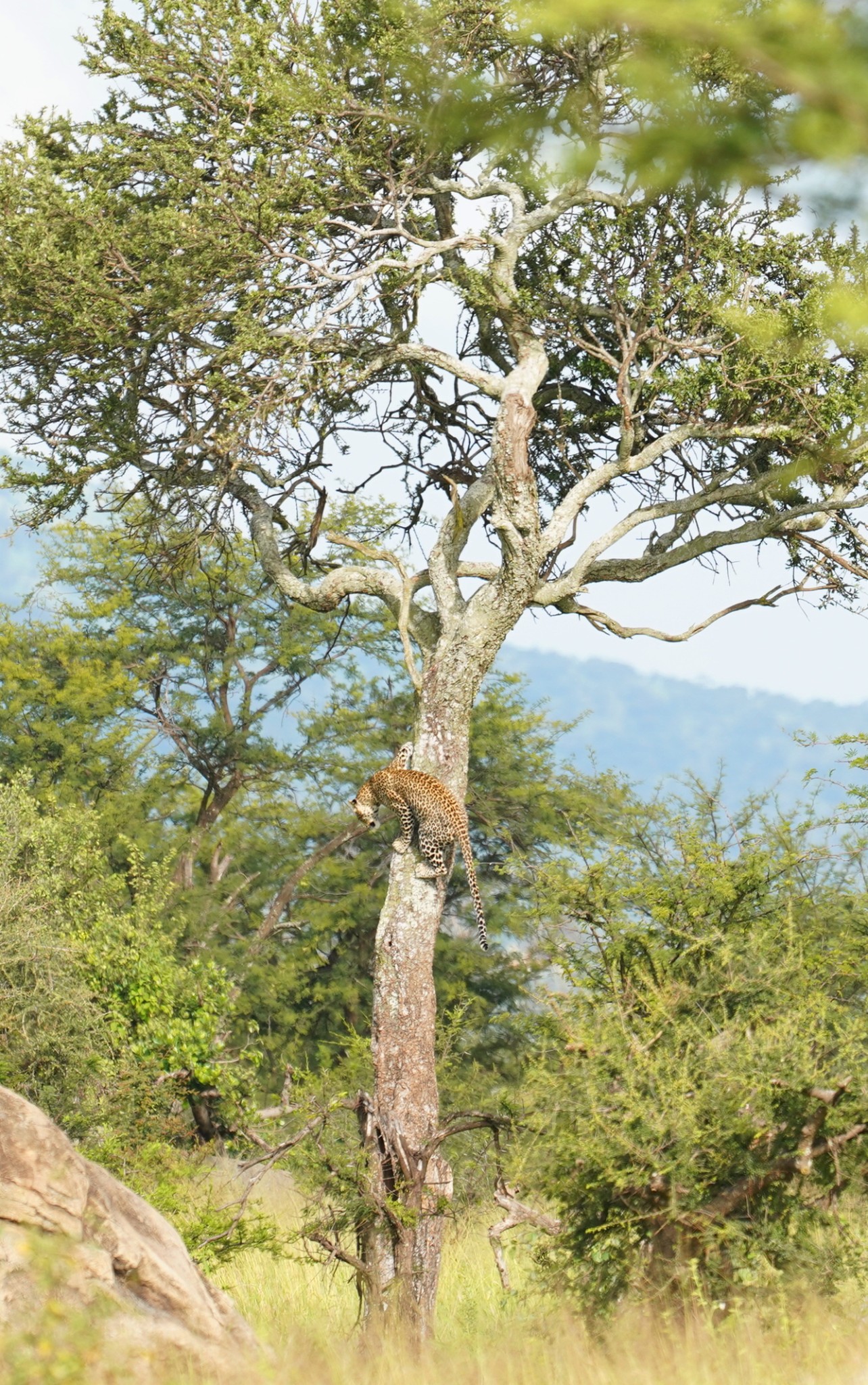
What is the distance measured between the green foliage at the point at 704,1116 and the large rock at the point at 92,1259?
224 cm

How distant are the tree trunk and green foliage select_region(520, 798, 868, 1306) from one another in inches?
72.2

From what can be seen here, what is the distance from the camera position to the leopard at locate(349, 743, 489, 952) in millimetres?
10719

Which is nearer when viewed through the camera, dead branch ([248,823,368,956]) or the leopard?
the leopard

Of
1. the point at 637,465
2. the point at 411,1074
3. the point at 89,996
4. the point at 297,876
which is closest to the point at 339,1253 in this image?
the point at 411,1074

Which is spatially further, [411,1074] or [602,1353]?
[411,1074]

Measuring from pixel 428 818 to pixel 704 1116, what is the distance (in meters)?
3.92

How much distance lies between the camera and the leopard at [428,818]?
35.2 feet

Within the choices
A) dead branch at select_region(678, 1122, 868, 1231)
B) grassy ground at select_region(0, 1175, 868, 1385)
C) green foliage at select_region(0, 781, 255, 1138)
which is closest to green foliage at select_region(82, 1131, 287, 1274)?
green foliage at select_region(0, 781, 255, 1138)

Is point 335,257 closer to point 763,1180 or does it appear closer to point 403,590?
point 403,590

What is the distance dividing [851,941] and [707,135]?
7.16 meters

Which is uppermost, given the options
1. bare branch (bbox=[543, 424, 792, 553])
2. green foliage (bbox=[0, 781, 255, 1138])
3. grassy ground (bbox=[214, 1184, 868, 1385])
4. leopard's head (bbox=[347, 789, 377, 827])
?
bare branch (bbox=[543, 424, 792, 553])

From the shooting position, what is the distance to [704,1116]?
738cm

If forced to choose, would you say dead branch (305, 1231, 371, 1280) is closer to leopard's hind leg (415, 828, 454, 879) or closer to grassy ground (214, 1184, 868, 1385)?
grassy ground (214, 1184, 868, 1385)

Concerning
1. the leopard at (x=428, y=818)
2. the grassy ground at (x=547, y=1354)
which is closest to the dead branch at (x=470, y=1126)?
the grassy ground at (x=547, y=1354)
